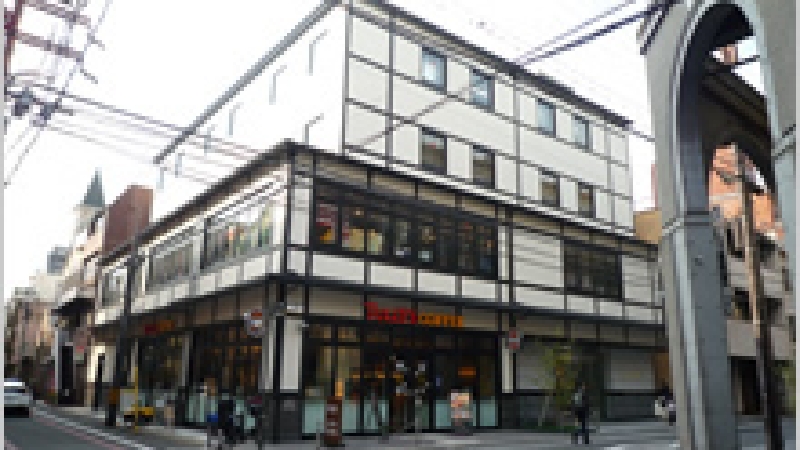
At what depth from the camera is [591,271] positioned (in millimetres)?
26391

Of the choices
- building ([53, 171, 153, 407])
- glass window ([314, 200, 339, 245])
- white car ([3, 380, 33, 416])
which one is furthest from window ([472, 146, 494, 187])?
white car ([3, 380, 33, 416])

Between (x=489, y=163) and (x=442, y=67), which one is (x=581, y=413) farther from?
(x=442, y=67)

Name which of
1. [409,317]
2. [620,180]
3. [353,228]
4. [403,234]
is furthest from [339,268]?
[620,180]

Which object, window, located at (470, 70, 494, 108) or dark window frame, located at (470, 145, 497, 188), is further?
window, located at (470, 70, 494, 108)

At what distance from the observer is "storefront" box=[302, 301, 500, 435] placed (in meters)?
18.1

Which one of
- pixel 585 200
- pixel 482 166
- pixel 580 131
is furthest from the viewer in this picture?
pixel 580 131

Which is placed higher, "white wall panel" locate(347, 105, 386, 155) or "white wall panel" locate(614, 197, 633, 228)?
"white wall panel" locate(347, 105, 386, 155)

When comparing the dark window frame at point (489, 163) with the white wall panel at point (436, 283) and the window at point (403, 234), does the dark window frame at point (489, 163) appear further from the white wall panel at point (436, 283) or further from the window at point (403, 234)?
the white wall panel at point (436, 283)

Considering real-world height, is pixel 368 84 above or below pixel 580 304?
above

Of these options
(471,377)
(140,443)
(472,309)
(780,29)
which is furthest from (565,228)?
(780,29)

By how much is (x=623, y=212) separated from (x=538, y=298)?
8.52 meters

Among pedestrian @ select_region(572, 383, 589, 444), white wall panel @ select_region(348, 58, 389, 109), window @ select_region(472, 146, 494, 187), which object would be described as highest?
white wall panel @ select_region(348, 58, 389, 109)

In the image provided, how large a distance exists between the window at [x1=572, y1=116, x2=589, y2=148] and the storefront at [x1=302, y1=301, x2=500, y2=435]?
34.7 ft

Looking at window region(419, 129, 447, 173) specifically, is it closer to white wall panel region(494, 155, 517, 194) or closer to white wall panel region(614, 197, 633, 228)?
white wall panel region(494, 155, 517, 194)
